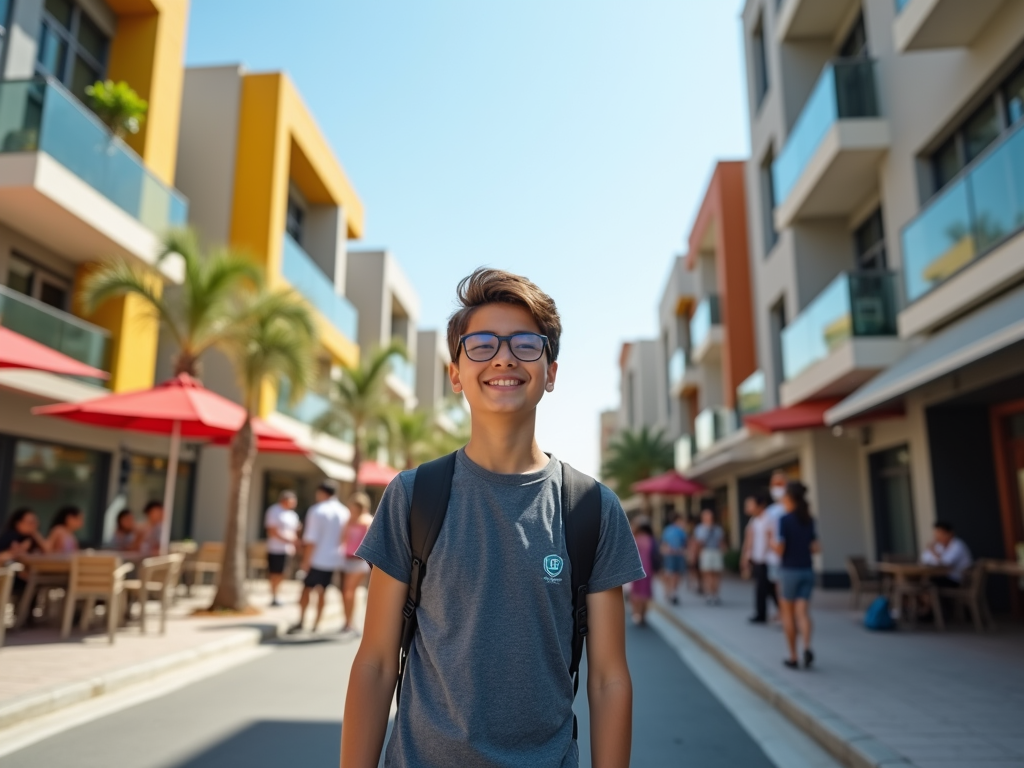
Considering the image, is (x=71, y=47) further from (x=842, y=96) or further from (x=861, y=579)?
(x=861, y=579)

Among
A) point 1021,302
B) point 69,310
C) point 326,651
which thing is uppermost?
point 69,310

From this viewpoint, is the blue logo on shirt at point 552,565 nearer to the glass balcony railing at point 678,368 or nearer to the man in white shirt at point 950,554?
the man in white shirt at point 950,554

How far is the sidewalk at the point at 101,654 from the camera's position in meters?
6.04

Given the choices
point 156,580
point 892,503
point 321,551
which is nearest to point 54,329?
point 156,580

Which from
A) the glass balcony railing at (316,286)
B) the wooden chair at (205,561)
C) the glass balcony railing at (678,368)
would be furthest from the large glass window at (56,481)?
the glass balcony railing at (678,368)

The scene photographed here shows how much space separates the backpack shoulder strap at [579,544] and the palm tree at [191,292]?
1179 centimetres

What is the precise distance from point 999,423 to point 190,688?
12.0 meters

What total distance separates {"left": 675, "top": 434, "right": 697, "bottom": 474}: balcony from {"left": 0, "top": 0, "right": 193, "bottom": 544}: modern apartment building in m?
19.9

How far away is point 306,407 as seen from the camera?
75.2 ft

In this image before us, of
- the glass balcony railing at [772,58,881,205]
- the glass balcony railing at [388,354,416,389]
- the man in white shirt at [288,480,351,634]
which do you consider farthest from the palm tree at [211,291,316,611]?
the glass balcony railing at [388,354,416,389]

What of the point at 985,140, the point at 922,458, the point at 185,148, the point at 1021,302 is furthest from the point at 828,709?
A: the point at 185,148

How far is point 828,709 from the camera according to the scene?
236 inches

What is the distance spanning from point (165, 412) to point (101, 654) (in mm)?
3059

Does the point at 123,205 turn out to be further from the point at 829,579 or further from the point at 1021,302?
the point at 829,579
